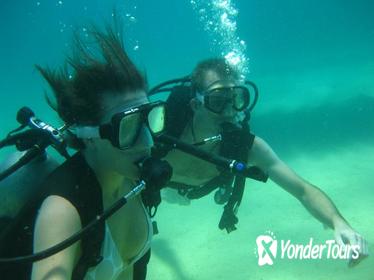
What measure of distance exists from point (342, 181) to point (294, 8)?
285ft

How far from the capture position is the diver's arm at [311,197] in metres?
3.42

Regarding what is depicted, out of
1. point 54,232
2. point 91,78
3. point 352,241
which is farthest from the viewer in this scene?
point 352,241

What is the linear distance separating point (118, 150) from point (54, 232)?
62cm

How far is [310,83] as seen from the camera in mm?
19719

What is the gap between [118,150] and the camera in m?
2.19

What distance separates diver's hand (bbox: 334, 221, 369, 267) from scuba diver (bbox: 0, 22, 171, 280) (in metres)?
2.14

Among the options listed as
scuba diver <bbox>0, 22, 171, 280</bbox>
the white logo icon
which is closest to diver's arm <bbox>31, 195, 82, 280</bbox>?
scuba diver <bbox>0, 22, 171, 280</bbox>

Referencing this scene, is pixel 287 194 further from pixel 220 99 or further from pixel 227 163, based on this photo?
pixel 227 163

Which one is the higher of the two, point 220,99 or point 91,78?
point 91,78

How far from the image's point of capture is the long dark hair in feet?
6.97

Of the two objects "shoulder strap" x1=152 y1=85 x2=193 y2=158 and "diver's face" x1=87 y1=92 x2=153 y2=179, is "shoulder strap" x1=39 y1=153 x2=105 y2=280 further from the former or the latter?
"shoulder strap" x1=152 y1=85 x2=193 y2=158

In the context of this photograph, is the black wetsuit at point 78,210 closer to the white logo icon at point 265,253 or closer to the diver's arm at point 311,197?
the diver's arm at point 311,197

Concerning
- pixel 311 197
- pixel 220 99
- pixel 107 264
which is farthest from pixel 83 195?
pixel 311 197

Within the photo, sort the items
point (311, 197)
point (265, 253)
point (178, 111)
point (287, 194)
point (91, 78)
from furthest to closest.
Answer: point (287, 194)
point (265, 253)
point (178, 111)
point (311, 197)
point (91, 78)
